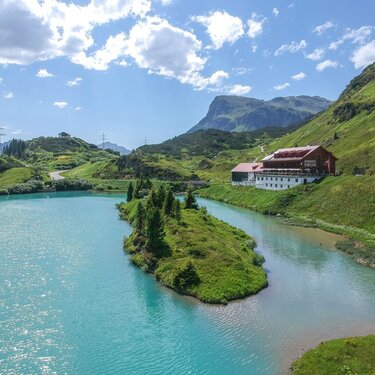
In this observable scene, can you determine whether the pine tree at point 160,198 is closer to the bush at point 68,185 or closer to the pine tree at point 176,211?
the pine tree at point 176,211

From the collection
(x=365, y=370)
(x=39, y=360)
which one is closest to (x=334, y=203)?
(x=365, y=370)

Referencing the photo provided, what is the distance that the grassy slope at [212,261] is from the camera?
46.9 meters

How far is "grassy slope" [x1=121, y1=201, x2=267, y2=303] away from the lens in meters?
46.9

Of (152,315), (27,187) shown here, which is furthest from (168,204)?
(27,187)

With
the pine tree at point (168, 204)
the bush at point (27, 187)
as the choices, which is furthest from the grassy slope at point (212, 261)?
the bush at point (27, 187)

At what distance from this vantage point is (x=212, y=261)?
53.1 meters

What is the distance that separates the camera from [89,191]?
638ft

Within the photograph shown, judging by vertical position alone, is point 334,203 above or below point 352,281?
above

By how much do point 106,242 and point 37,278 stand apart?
2258 cm

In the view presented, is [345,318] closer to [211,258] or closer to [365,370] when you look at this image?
[365,370]

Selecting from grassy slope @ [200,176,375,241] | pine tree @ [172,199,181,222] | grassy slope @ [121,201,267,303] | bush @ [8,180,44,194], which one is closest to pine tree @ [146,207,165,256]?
grassy slope @ [121,201,267,303]

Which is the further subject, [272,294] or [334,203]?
[334,203]

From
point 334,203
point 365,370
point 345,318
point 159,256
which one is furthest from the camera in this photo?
point 334,203

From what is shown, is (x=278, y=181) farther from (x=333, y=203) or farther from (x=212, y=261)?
(x=212, y=261)
